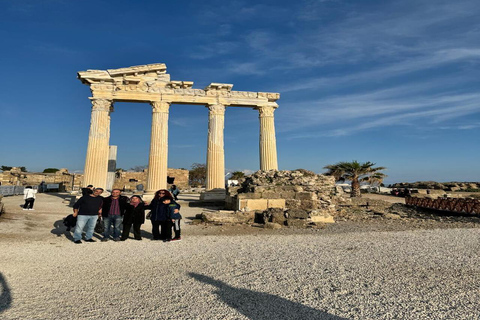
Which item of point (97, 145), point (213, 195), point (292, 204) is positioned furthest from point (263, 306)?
point (97, 145)

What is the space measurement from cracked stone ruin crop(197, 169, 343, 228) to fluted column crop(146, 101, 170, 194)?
5773 millimetres

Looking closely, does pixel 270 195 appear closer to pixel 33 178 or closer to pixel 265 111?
pixel 265 111

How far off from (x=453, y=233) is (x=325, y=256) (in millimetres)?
5242

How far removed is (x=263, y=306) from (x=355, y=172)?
79.6 ft

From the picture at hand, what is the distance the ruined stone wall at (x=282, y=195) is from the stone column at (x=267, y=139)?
601 centimetres

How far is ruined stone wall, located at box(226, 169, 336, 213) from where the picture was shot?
12320 millimetres

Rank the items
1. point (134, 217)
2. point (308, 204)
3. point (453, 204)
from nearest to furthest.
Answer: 1. point (134, 217)
2. point (308, 204)
3. point (453, 204)

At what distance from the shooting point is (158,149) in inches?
733

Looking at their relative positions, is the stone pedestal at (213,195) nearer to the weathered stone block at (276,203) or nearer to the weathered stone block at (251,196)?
the weathered stone block at (251,196)

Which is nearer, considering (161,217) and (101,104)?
(161,217)

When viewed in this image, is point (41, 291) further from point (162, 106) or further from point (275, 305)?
point (162, 106)

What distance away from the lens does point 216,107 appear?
19.6 meters

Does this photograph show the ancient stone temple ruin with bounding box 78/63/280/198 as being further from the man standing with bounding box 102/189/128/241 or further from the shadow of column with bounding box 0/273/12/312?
the shadow of column with bounding box 0/273/12/312

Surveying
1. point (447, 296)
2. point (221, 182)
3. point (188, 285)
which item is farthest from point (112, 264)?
point (221, 182)
